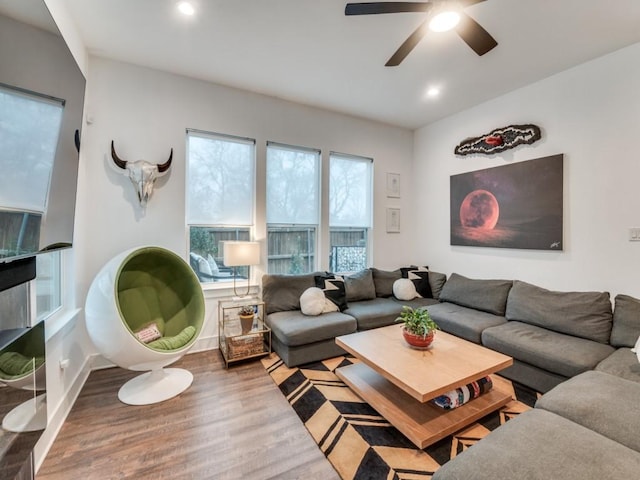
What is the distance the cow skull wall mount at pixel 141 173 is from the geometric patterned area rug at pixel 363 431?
2182 mm

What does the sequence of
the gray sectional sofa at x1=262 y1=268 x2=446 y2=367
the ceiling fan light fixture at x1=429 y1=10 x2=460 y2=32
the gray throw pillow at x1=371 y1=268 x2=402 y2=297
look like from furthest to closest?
the gray throw pillow at x1=371 y1=268 x2=402 y2=297 → the gray sectional sofa at x1=262 y1=268 x2=446 y2=367 → the ceiling fan light fixture at x1=429 y1=10 x2=460 y2=32

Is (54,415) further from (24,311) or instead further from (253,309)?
(253,309)

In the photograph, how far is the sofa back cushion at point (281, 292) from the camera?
3.31 m

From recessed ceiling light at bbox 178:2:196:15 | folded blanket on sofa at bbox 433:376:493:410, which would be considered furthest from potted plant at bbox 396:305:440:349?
recessed ceiling light at bbox 178:2:196:15

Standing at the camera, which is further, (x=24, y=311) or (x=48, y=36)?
(x=24, y=311)

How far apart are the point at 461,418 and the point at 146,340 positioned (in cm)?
256

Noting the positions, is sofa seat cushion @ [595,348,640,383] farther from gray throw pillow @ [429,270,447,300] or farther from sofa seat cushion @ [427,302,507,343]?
gray throw pillow @ [429,270,447,300]

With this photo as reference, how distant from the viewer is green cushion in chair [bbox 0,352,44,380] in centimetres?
103

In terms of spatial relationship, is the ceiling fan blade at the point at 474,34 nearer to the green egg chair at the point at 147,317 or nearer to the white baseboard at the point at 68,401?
the green egg chair at the point at 147,317

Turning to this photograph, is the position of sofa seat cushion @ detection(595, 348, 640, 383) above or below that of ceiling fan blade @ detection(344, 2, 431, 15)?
below

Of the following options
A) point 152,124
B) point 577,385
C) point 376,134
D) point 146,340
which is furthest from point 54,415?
point 376,134

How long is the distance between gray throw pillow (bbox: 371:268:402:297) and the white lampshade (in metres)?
1.78

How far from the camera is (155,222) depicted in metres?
2.96

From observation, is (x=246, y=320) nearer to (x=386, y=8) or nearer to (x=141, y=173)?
(x=141, y=173)
